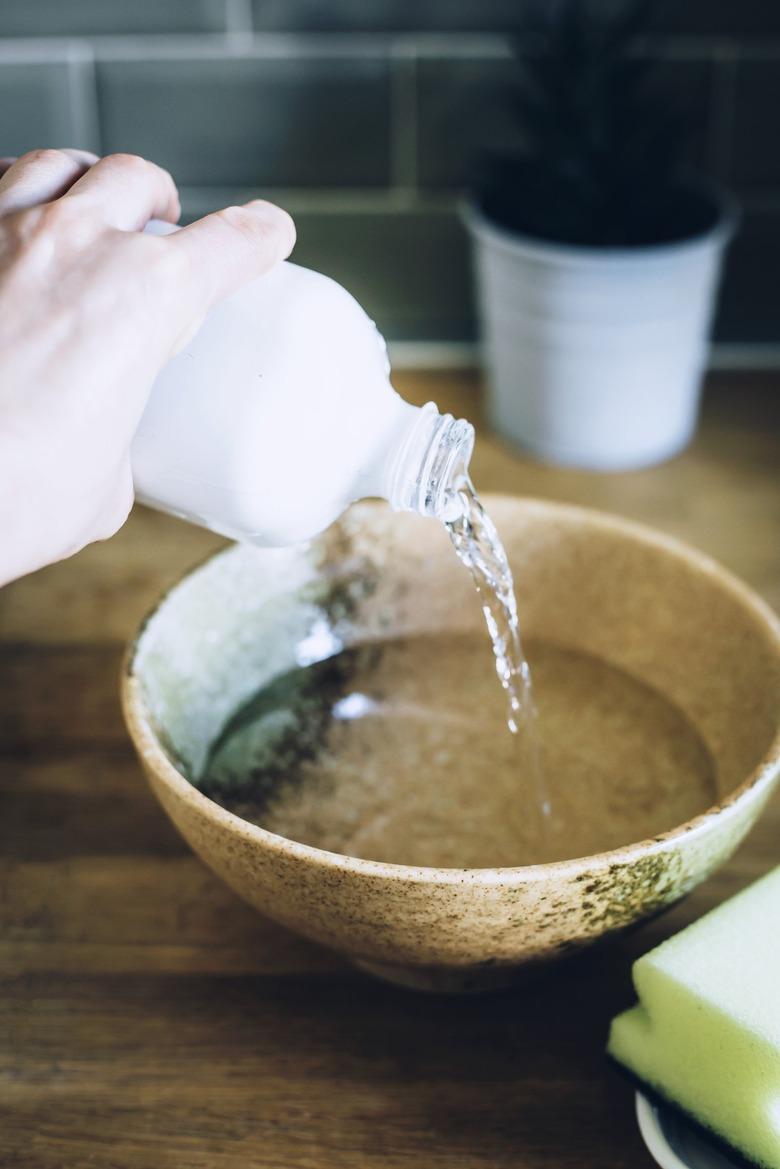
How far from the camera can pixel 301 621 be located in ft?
2.35

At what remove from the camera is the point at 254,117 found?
1.10m

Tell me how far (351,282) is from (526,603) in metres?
0.55

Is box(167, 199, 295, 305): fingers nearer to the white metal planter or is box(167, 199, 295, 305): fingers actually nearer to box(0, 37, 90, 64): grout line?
the white metal planter

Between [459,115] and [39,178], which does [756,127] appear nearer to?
[459,115]

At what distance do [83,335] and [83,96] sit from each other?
787 millimetres

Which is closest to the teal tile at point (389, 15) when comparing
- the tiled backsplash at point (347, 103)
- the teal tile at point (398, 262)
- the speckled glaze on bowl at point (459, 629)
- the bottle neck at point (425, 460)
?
the tiled backsplash at point (347, 103)

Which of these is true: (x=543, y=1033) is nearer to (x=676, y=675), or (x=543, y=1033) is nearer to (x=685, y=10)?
(x=676, y=675)

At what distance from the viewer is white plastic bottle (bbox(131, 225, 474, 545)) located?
48cm

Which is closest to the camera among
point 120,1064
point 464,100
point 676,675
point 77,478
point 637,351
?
point 77,478

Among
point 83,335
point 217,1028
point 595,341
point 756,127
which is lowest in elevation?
point 217,1028

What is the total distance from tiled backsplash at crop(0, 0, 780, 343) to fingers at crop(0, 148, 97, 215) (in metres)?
0.62

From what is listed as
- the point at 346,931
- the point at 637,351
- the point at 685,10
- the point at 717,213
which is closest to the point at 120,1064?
→ the point at 346,931

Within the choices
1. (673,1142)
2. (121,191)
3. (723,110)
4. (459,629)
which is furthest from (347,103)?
(673,1142)

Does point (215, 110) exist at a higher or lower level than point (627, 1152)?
higher
